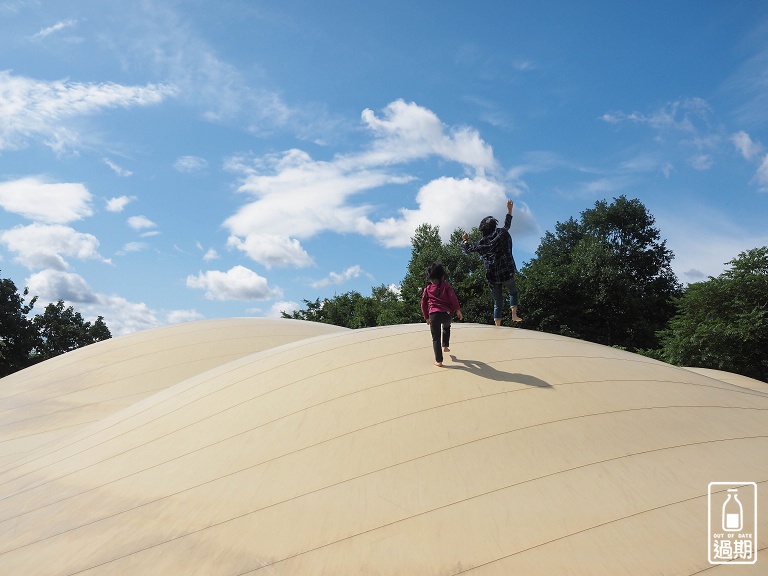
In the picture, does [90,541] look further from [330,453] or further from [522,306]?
[522,306]

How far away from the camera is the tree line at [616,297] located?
86.1 feet

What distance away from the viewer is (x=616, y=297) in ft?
131

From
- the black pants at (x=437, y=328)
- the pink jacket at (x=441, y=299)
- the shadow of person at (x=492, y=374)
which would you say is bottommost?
the shadow of person at (x=492, y=374)

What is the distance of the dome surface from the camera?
425cm

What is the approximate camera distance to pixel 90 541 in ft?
17.0

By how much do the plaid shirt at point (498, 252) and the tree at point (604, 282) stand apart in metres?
24.8

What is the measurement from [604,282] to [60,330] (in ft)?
168

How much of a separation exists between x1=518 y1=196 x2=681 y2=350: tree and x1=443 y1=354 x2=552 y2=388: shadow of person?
27.4m

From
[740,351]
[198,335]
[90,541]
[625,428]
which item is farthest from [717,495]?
[740,351]

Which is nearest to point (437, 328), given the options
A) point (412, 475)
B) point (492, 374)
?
point (492, 374)

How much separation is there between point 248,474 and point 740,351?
89.4ft

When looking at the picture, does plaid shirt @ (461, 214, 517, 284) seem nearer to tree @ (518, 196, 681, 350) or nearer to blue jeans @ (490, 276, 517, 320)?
blue jeans @ (490, 276, 517, 320)

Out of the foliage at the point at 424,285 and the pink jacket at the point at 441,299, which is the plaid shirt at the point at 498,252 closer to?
the pink jacket at the point at 441,299

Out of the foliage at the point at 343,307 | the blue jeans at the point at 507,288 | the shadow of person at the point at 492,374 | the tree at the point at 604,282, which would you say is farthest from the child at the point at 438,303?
the foliage at the point at 343,307
